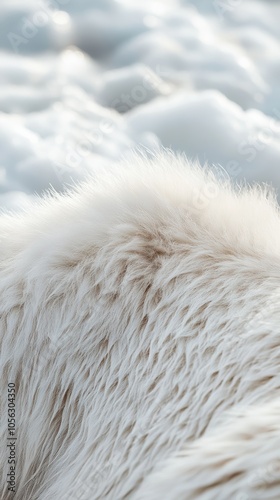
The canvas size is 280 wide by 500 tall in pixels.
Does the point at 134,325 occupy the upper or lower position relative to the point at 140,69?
lower

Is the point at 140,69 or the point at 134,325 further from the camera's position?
the point at 140,69

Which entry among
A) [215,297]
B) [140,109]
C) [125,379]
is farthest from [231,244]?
[140,109]

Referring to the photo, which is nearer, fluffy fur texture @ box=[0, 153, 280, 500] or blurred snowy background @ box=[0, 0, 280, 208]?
fluffy fur texture @ box=[0, 153, 280, 500]

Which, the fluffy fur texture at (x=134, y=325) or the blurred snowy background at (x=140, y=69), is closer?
the fluffy fur texture at (x=134, y=325)

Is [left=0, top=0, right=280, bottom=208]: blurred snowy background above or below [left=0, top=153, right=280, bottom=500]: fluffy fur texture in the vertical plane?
above

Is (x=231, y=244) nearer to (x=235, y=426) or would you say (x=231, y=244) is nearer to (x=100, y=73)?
(x=235, y=426)
